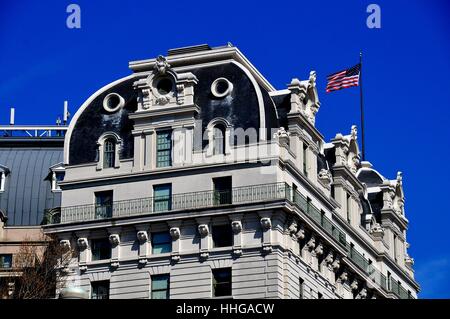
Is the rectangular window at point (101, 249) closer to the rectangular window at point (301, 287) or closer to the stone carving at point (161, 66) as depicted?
the stone carving at point (161, 66)

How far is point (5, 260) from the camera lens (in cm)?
10256

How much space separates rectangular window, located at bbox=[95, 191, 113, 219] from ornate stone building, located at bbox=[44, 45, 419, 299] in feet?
0.29

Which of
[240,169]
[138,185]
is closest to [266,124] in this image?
[240,169]

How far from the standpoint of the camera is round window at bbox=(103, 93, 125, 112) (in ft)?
306

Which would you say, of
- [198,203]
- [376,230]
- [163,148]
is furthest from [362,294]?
[163,148]

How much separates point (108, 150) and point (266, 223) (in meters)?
14.4

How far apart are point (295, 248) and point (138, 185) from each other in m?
11.6

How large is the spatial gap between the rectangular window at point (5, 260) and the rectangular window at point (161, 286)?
61.6 feet

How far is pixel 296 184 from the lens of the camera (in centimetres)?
8850

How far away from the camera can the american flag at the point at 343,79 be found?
319ft

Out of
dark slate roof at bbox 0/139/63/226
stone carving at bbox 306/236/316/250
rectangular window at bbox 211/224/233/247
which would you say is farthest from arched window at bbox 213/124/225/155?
dark slate roof at bbox 0/139/63/226

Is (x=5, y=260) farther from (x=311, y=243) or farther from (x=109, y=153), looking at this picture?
(x=311, y=243)

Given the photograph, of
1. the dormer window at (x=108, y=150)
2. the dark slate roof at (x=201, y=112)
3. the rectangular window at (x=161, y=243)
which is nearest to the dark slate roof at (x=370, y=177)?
the dark slate roof at (x=201, y=112)
